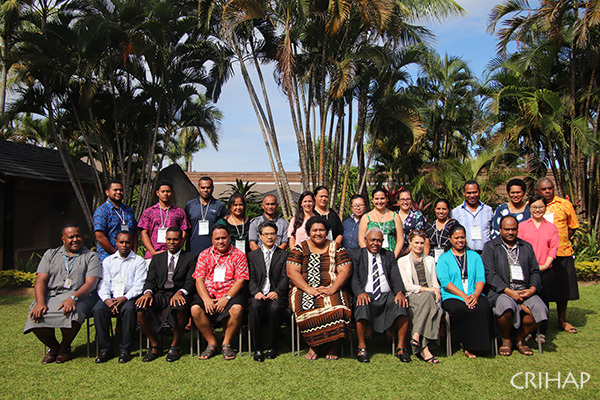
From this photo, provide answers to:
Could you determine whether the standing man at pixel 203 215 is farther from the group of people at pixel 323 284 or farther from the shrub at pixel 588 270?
the shrub at pixel 588 270

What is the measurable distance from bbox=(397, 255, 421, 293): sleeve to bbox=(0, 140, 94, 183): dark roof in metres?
8.92

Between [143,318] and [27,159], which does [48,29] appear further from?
[143,318]

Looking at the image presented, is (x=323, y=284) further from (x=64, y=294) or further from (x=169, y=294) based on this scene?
(x=64, y=294)

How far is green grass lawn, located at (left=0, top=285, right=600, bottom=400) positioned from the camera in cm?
379

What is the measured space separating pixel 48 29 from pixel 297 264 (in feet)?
30.2

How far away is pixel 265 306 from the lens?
16.0 ft

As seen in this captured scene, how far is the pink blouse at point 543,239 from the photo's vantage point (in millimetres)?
5211

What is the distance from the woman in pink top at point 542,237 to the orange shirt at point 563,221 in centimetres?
35

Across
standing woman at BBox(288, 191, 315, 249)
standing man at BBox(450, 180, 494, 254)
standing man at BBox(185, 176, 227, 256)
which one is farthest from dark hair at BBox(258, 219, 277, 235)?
standing man at BBox(450, 180, 494, 254)

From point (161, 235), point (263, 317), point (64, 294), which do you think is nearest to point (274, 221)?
point (263, 317)

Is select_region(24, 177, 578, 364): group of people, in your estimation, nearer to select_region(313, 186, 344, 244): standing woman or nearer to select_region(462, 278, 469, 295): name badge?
select_region(462, 278, 469, 295): name badge

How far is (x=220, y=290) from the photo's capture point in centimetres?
491

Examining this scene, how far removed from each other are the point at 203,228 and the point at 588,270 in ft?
23.6

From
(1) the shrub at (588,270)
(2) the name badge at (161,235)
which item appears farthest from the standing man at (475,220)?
(1) the shrub at (588,270)
